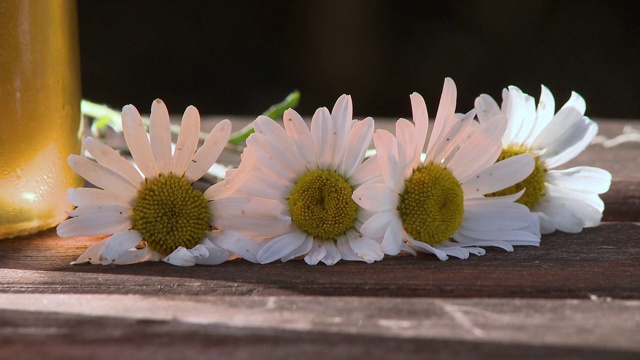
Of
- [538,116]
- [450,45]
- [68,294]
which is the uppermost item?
[450,45]

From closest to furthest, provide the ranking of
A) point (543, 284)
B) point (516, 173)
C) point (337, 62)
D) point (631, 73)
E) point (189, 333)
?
point (189, 333), point (543, 284), point (516, 173), point (337, 62), point (631, 73)

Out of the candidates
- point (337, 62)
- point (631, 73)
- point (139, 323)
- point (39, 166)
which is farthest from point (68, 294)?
point (631, 73)

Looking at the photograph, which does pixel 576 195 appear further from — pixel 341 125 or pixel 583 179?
pixel 341 125

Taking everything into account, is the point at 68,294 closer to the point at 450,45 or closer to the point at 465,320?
the point at 465,320

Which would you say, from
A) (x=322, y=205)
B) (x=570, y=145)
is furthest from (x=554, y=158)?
(x=322, y=205)

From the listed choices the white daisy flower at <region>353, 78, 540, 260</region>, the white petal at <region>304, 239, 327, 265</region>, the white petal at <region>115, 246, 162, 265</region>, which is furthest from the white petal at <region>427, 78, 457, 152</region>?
the white petal at <region>115, 246, 162, 265</region>

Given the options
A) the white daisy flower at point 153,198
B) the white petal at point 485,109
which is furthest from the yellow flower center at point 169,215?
the white petal at point 485,109

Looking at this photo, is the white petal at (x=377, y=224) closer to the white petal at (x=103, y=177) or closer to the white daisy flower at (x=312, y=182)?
the white daisy flower at (x=312, y=182)
